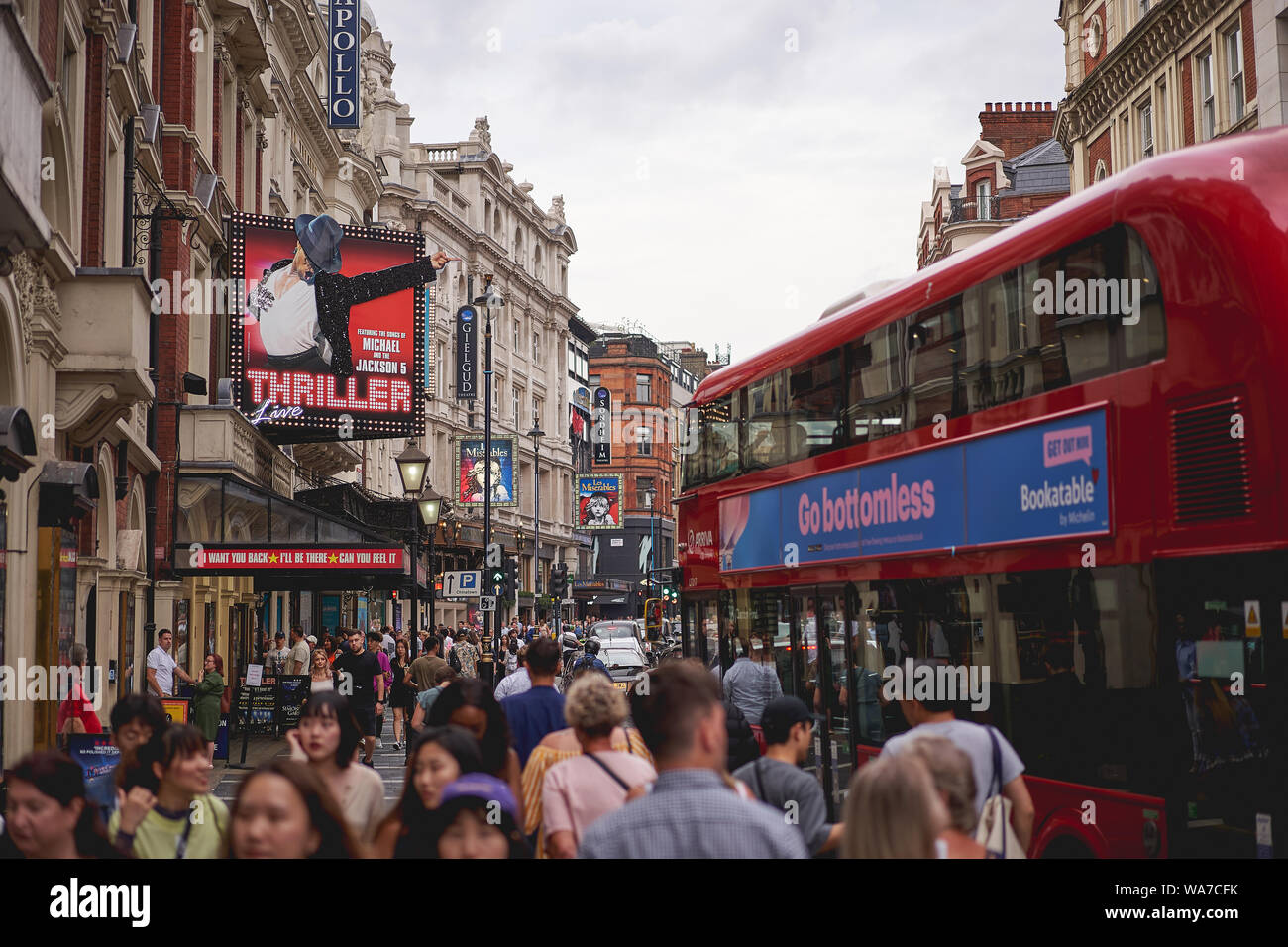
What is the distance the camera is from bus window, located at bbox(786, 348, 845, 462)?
42.3 ft

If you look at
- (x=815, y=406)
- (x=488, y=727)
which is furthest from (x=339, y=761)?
(x=815, y=406)

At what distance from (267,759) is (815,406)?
38.7ft

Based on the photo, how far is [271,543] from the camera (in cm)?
A: 2367

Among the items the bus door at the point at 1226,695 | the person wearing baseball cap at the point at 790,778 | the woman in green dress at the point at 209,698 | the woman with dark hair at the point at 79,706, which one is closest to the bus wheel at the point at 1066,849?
the bus door at the point at 1226,695

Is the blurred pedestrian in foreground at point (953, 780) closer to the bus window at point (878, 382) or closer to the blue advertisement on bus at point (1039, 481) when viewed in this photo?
the blue advertisement on bus at point (1039, 481)

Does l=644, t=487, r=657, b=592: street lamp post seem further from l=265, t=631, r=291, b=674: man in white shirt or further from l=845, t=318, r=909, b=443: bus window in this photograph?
l=845, t=318, r=909, b=443: bus window

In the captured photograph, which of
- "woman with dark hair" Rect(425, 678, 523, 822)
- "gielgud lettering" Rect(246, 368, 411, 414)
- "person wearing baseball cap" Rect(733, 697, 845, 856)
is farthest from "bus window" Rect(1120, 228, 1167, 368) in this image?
"gielgud lettering" Rect(246, 368, 411, 414)

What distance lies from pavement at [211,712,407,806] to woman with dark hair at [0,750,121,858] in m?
11.0

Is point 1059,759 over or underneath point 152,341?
underneath

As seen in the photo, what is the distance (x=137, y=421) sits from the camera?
2197cm

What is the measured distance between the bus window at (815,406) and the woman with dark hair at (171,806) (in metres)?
7.61
